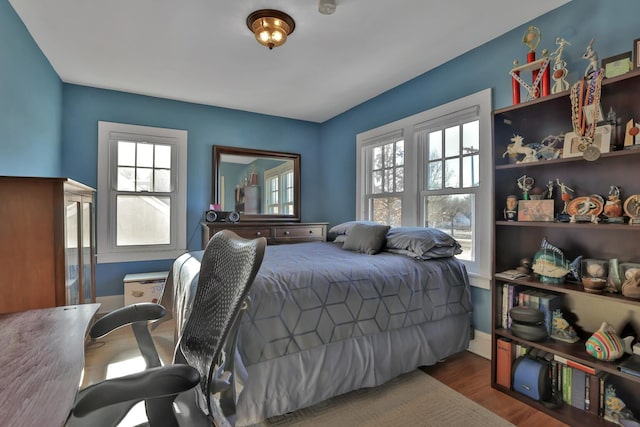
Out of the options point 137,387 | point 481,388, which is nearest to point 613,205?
point 481,388

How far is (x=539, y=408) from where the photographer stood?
1.79m

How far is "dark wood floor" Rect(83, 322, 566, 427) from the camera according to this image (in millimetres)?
1757

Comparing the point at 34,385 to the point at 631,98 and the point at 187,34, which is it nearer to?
the point at 187,34

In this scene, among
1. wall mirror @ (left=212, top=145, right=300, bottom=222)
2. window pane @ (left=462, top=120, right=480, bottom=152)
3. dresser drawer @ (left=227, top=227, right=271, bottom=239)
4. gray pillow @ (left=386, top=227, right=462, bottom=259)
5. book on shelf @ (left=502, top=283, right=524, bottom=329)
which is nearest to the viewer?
book on shelf @ (left=502, top=283, right=524, bottom=329)

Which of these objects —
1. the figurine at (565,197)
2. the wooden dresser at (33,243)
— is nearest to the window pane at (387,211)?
the figurine at (565,197)

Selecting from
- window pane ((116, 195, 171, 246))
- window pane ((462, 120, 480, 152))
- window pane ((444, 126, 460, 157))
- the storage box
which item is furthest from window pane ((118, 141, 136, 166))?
window pane ((462, 120, 480, 152))

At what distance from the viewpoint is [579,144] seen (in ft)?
5.65

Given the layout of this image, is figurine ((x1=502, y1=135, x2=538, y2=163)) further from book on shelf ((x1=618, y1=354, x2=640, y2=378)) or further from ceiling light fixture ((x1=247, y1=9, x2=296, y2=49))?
ceiling light fixture ((x1=247, y1=9, x2=296, y2=49))

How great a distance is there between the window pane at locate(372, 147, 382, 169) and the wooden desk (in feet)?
10.2

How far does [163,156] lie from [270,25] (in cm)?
236

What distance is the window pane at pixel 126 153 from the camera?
141 inches

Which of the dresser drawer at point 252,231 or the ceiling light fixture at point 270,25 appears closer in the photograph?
the ceiling light fixture at point 270,25

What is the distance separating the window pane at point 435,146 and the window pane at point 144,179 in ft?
10.6

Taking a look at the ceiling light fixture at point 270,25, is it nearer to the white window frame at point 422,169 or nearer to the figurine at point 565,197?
the white window frame at point 422,169
